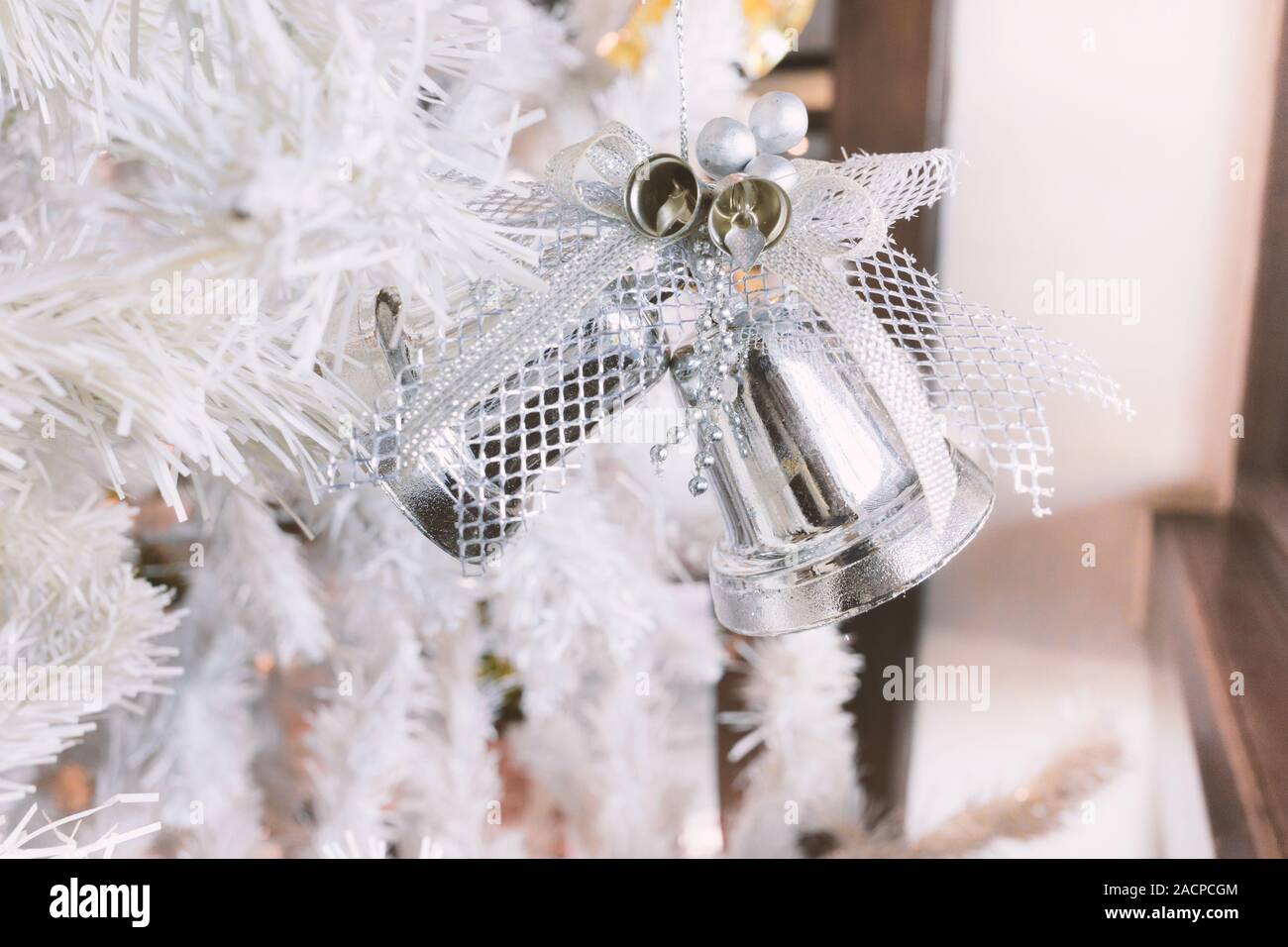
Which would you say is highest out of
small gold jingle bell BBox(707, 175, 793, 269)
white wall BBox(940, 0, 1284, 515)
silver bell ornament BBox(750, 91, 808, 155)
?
white wall BBox(940, 0, 1284, 515)

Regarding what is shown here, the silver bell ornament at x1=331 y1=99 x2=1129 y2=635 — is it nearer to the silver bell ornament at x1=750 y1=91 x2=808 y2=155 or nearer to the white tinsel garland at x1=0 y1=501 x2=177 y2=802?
the silver bell ornament at x1=750 y1=91 x2=808 y2=155

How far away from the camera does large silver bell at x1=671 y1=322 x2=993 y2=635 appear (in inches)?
12.1

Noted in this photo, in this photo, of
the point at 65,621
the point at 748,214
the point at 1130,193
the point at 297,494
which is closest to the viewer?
the point at 748,214

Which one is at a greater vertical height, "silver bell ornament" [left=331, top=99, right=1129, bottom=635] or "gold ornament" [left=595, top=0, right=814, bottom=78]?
"gold ornament" [left=595, top=0, right=814, bottom=78]

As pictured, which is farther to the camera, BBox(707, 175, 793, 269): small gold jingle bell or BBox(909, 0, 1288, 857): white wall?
BBox(909, 0, 1288, 857): white wall

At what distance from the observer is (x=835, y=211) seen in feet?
1.00

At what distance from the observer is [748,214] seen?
269mm

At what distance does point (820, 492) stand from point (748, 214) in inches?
4.1

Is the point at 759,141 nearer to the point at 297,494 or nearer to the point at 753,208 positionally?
the point at 753,208

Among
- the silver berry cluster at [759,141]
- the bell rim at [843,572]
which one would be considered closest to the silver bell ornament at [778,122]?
the silver berry cluster at [759,141]

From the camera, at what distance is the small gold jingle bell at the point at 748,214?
0.88ft

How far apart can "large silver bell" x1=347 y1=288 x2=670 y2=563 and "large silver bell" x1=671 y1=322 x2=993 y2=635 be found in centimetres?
2

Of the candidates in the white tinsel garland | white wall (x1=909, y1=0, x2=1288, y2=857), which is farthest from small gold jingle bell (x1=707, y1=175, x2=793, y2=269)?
white wall (x1=909, y1=0, x2=1288, y2=857)

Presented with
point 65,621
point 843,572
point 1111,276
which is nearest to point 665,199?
point 843,572
